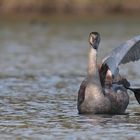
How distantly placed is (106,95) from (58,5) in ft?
74.4

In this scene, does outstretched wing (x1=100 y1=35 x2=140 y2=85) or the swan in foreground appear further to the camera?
outstretched wing (x1=100 y1=35 x2=140 y2=85)

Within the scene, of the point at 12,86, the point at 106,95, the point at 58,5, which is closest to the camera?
the point at 106,95

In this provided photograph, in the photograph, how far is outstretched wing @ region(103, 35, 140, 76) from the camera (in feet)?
37.7

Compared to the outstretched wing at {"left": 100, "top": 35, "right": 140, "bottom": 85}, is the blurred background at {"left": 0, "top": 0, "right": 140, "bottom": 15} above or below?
above

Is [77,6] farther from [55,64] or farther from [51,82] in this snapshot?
[51,82]

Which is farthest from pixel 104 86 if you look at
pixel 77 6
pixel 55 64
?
pixel 77 6

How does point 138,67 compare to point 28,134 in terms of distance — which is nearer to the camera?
point 28,134

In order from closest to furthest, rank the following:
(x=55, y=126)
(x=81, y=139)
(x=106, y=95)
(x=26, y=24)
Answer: (x=81, y=139) < (x=55, y=126) < (x=106, y=95) < (x=26, y=24)

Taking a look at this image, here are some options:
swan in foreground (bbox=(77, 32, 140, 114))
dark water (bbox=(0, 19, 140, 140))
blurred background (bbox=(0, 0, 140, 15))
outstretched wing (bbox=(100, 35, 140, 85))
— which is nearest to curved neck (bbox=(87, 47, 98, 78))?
swan in foreground (bbox=(77, 32, 140, 114))

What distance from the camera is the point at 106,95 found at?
11.3 m

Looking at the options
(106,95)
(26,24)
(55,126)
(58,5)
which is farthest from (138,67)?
(58,5)

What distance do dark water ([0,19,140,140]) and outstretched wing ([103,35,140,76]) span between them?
0.69 meters

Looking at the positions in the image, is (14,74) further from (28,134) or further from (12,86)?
(28,134)

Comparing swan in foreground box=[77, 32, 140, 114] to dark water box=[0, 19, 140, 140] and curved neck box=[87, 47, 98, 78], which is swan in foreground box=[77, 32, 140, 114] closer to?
curved neck box=[87, 47, 98, 78]
